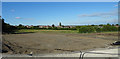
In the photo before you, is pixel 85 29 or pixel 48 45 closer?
pixel 48 45

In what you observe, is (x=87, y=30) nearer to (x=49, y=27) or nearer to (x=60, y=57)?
(x=49, y=27)

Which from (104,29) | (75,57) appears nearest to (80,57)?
(75,57)

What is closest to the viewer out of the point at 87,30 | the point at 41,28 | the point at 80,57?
the point at 80,57

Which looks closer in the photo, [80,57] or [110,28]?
[80,57]

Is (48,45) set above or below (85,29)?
below

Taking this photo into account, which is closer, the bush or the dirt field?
the dirt field

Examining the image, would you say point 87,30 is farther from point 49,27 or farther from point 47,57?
point 47,57

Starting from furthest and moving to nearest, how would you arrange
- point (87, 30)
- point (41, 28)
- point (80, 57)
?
point (41, 28), point (87, 30), point (80, 57)

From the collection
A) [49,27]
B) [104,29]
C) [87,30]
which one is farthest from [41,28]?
[104,29]

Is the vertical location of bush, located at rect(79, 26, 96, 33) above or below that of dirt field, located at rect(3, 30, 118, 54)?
above

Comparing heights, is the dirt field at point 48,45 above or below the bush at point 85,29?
below

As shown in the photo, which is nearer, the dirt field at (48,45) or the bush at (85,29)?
the dirt field at (48,45)
